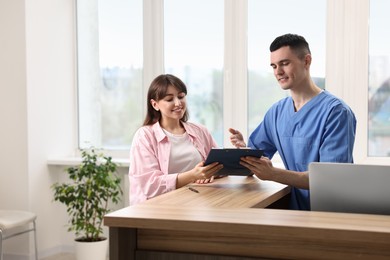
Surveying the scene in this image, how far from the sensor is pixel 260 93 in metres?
4.23

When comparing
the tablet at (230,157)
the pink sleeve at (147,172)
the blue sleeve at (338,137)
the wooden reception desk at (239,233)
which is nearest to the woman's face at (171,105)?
the pink sleeve at (147,172)

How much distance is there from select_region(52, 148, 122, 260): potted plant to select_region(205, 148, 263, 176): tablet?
6.12 ft

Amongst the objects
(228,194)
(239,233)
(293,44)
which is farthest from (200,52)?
(239,233)

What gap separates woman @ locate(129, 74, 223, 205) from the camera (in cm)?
251

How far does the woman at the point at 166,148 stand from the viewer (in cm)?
251

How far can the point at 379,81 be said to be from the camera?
387 cm

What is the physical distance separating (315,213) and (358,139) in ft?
7.50

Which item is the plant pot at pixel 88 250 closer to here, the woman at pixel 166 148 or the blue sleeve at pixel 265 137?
the woman at pixel 166 148

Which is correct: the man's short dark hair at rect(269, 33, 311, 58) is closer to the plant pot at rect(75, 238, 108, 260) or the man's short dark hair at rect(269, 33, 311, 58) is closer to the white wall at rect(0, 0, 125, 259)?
the plant pot at rect(75, 238, 108, 260)

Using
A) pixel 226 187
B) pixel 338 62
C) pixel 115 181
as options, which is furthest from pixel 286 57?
pixel 115 181

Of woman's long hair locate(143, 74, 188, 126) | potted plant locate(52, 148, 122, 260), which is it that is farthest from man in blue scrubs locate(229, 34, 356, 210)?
potted plant locate(52, 148, 122, 260)

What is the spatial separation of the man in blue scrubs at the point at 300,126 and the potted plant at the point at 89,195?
1760 mm

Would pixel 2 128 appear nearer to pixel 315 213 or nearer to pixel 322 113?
pixel 322 113

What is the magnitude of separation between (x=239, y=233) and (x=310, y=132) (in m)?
0.96
